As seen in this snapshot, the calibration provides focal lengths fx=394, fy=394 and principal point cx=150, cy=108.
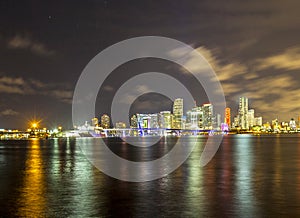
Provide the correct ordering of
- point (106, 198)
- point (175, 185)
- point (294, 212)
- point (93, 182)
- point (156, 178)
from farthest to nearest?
point (156, 178)
point (93, 182)
point (175, 185)
point (106, 198)
point (294, 212)

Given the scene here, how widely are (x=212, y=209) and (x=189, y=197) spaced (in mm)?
2922

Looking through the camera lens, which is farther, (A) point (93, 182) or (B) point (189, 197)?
(A) point (93, 182)

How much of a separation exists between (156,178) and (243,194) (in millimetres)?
8515

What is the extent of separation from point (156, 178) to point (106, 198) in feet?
28.3

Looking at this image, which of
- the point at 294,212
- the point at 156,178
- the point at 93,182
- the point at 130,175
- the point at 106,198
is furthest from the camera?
the point at 130,175

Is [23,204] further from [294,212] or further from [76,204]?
[294,212]

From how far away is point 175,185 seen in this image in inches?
912

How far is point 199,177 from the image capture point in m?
27.3

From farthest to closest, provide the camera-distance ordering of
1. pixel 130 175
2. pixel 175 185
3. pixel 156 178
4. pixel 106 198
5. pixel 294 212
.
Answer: pixel 130 175 < pixel 156 178 < pixel 175 185 < pixel 106 198 < pixel 294 212

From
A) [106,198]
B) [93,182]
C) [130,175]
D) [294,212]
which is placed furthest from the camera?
[130,175]

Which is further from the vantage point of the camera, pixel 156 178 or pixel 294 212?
pixel 156 178

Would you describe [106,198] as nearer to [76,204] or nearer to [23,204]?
[76,204]

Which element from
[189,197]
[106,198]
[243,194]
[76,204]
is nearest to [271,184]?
[243,194]

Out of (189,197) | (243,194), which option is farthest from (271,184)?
(189,197)
